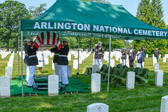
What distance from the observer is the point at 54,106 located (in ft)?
18.7

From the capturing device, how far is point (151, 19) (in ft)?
113

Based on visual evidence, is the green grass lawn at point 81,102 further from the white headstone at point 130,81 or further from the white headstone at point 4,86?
the white headstone at point 130,81

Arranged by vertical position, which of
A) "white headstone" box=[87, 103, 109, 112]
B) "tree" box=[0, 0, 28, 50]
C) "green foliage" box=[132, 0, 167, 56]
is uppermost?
"tree" box=[0, 0, 28, 50]

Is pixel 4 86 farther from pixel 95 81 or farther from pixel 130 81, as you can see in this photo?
pixel 130 81

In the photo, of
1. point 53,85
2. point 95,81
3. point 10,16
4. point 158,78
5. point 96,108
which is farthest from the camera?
point 10,16

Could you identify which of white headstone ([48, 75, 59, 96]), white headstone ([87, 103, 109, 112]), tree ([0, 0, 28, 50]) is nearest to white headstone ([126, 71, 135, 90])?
white headstone ([48, 75, 59, 96])

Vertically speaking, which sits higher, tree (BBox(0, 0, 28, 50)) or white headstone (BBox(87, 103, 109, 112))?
tree (BBox(0, 0, 28, 50))

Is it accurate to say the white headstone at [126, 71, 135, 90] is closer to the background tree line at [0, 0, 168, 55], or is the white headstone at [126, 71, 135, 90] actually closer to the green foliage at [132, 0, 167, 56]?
the green foliage at [132, 0, 167, 56]

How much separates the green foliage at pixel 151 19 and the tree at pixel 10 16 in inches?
1552

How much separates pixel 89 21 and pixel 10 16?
61.1m

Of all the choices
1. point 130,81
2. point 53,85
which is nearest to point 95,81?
point 53,85

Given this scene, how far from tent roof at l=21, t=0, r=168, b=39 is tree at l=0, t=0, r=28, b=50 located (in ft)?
182

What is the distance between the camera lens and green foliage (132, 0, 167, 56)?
34250 millimetres

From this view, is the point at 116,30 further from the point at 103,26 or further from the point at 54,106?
the point at 54,106
